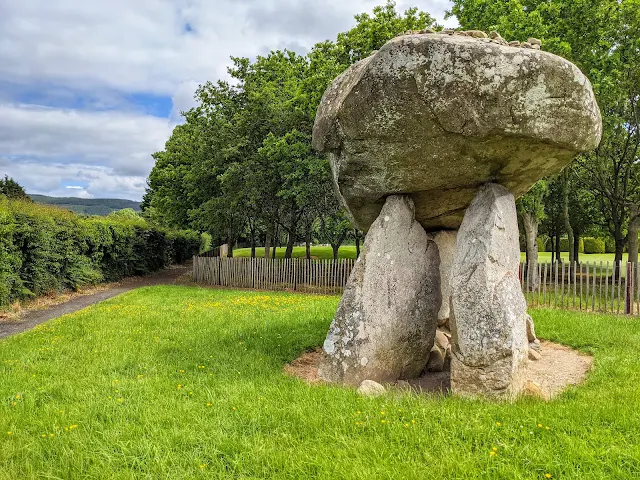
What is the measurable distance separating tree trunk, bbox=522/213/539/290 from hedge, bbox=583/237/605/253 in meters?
31.2

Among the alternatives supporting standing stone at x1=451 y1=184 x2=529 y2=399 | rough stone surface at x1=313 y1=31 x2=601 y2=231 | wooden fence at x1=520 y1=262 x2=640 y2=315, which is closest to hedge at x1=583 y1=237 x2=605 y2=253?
wooden fence at x1=520 y1=262 x2=640 y2=315

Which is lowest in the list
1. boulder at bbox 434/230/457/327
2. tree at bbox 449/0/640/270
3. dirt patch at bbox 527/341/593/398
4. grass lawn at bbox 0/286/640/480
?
dirt patch at bbox 527/341/593/398

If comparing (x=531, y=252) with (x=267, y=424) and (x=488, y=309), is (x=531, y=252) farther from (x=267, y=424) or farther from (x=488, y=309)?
(x=267, y=424)

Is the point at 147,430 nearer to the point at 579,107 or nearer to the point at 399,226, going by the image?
the point at 399,226

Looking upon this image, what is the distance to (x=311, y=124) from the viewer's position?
2127 centimetres

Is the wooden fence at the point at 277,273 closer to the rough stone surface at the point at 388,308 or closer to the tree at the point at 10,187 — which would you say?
the rough stone surface at the point at 388,308

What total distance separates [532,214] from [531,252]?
6.03ft

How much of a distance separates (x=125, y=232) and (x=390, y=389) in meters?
22.1

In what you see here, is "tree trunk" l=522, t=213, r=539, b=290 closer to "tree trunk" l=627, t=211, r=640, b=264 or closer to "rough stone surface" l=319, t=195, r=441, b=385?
"tree trunk" l=627, t=211, r=640, b=264

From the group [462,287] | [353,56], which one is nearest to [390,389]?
[462,287]

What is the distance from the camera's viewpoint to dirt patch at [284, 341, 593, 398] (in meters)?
6.47

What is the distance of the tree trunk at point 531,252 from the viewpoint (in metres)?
16.0

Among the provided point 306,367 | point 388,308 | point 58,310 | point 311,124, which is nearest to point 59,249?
point 58,310

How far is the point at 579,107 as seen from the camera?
5.73 metres
